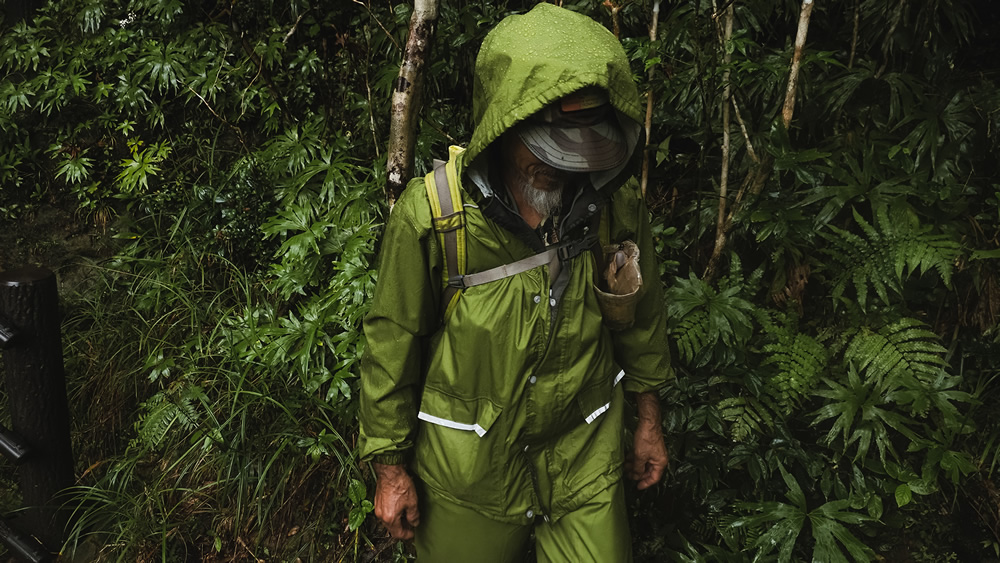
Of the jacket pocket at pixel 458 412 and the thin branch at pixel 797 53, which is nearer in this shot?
the jacket pocket at pixel 458 412

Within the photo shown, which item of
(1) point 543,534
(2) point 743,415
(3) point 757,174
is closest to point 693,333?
(2) point 743,415

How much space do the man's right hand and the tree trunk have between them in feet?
4.39

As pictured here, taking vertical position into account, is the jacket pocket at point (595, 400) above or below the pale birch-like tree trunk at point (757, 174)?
below

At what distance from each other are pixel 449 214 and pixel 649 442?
117cm

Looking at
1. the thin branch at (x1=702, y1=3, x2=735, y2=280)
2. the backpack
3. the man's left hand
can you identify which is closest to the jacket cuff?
the backpack

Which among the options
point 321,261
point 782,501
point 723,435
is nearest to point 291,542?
point 321,261

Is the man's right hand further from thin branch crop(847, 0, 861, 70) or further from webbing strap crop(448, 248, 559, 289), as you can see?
thin branch crop(847, 0, 861, 70)

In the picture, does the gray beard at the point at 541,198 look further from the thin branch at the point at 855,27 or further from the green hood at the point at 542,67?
the thin branch at the point at 855,27

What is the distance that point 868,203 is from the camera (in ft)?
12.0

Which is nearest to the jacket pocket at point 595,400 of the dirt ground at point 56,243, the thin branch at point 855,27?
the thin branch at point 855,27

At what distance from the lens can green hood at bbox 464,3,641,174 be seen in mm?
1873

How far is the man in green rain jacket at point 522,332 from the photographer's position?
1.97 m

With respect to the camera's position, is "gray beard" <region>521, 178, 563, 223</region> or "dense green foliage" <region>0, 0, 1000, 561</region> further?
"dense green foliage" <region>0, 0, 1000, 561</region>

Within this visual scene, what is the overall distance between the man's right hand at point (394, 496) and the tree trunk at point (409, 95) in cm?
134
